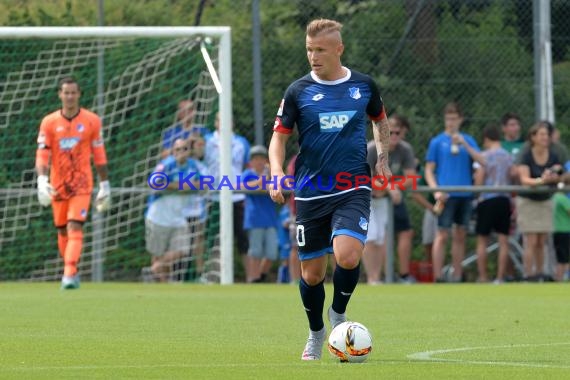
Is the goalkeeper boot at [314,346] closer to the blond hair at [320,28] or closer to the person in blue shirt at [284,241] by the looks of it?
the blond hair at [320,28]

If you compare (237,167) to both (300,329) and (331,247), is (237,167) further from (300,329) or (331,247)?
(331,247)

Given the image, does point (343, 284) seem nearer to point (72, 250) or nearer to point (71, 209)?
point (72, 250)

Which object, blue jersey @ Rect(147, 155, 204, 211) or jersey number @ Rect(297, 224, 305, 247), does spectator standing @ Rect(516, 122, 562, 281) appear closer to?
blue jersey @ Rect(147, 155, 204, 211)

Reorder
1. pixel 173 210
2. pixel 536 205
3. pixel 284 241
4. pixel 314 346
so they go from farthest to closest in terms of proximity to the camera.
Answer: pixel 284 241
pixel 173 210
pixel 536 205
pixel 314 346

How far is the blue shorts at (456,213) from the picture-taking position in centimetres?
1933

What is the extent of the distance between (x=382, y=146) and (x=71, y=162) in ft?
27.6

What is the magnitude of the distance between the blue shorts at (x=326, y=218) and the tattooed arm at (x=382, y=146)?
0.88 ft

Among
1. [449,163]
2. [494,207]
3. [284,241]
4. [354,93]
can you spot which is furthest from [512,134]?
[354,93]

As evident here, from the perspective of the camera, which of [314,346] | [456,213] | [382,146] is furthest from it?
[456,213]

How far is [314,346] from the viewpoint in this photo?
9.00 metres

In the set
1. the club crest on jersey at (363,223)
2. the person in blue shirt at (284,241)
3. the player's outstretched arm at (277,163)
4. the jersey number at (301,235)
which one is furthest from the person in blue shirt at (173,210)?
the club crest on jersey at (363,223)

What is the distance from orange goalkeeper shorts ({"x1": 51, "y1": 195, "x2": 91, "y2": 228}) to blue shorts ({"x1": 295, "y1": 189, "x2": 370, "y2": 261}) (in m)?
8.30

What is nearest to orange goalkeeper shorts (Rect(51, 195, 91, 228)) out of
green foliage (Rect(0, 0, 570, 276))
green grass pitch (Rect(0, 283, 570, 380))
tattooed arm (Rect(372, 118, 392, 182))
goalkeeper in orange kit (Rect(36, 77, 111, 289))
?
goalkeeper in orange kit (Rect(36, 77, 111, 289))

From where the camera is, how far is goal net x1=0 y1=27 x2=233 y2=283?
20.1 meters
